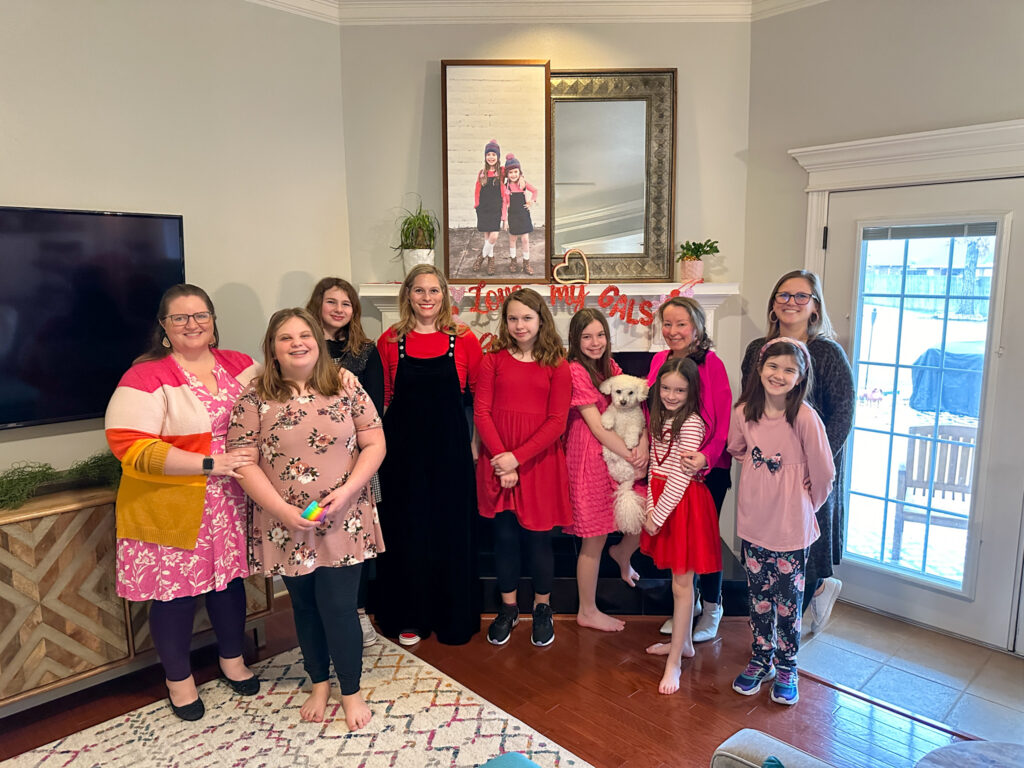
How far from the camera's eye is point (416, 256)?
3.28 meters

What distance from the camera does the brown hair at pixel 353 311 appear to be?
2461mm

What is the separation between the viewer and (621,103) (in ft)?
11.0

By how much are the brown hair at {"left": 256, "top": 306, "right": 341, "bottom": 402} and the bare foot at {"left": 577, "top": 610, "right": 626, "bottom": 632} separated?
4.84 ft

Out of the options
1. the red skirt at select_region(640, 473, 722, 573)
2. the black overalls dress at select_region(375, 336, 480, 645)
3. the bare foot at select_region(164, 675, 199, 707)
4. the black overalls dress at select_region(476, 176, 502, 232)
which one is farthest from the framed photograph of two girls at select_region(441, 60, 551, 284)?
the bare foot at select_region(164, 675, 199, 707)

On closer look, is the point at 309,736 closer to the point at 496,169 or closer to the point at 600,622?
the point at 600,622

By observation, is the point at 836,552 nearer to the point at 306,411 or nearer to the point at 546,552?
the point at 546,552

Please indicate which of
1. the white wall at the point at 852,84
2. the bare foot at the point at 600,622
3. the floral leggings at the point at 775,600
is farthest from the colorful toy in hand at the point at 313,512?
the white wall at the point at 852,84

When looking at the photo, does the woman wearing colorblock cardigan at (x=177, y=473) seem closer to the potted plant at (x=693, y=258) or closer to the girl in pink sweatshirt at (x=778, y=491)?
the girl in pink sweatshirt at (x=778, y=491)

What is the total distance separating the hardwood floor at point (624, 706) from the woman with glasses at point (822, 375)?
0.50m

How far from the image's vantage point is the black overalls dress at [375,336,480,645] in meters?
2.55

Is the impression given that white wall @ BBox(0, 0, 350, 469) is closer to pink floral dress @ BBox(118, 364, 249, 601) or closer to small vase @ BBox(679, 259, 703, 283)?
pink floral dress @ BBox(118, 364, 249, 601)

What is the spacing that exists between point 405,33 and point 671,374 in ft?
7.52

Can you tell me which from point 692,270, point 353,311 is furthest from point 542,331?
point 692,270

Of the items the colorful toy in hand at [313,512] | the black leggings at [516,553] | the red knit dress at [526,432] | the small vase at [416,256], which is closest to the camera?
the colorful toy in hand at [313,512]
